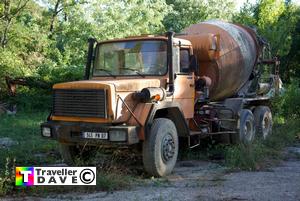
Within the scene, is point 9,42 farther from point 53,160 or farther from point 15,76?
point 53,160

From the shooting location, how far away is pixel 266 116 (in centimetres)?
1284

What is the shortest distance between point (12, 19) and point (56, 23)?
375 cm

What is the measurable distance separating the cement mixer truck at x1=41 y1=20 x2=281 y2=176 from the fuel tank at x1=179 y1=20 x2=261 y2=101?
0.02 meters

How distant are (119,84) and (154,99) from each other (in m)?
0.68

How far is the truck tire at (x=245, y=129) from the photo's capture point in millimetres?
10870

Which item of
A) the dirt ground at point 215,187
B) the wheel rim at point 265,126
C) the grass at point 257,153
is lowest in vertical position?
the dirt ground at point 215,187

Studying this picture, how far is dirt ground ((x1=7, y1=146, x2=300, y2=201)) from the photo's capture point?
657 cm

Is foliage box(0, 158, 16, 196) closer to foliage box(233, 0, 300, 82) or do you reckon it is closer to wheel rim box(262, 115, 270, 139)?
wheel rim box(262, 115, 270, 139)

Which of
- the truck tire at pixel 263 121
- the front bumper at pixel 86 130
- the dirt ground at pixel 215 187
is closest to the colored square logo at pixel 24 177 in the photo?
the dirt ground at pixel 215 187

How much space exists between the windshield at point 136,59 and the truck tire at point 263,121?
4.88 meters

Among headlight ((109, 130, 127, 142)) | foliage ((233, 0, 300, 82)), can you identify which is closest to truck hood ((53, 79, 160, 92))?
headlight ((109, 130, 127, 142))

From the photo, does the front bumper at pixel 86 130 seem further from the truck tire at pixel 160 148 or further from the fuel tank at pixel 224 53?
the fuel tank at pixel 224 53

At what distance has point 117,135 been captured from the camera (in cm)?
740

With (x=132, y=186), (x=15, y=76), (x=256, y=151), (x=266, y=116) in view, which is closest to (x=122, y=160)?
(x=132, y=186)
